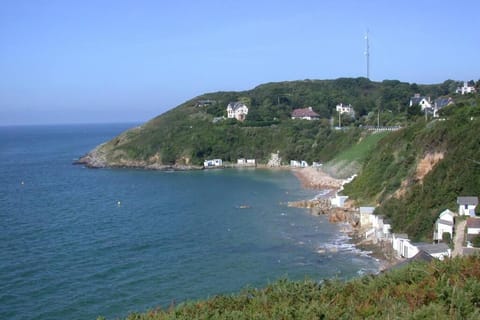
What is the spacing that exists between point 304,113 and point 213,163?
18315 mm

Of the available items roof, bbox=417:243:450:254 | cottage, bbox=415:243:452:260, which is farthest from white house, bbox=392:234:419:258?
cottage, bbox=415:243:452:260

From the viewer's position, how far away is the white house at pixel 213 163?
199ft

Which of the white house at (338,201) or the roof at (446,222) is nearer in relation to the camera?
the roof at (446,222)

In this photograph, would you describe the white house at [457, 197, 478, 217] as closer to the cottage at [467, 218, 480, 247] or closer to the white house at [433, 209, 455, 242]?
the white house at [433, 209, 455, 242]

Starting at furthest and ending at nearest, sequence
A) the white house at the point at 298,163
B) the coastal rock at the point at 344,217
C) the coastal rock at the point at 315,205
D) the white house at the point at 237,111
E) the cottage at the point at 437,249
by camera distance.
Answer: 1. the white house at the point at 237,111
2. the white house at the point at 298,163
3. the coastal rock at the point at 315,205
4. the coastal rock at the point at 344,217
5. the cottage at the point at 437,249

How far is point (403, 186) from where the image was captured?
28.9m

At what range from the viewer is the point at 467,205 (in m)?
22.2

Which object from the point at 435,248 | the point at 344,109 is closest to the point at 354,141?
the point at 344,109

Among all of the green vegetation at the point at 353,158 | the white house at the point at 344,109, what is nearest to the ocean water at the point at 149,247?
the green vegetation at the point at 353,158

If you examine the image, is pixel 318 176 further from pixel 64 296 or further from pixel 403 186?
pixel 64 296

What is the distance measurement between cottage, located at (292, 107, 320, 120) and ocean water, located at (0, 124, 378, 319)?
2832 cm

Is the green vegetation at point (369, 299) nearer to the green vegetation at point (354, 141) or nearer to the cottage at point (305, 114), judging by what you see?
the green vegetation at point (354, 141)

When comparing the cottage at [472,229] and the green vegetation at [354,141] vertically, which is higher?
the green vegetation at [354,141]

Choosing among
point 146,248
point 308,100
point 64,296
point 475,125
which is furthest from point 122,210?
point 308,100
